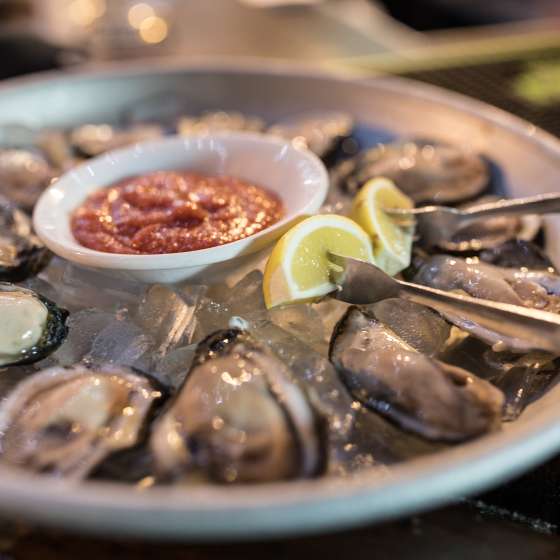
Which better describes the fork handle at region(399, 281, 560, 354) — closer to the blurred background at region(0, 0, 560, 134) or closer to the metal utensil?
the metal utensil

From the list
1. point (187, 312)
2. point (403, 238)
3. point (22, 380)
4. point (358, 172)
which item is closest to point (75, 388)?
point (22, 380)

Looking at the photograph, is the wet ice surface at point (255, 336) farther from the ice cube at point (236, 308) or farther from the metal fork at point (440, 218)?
the metal fork at point (440, 218)

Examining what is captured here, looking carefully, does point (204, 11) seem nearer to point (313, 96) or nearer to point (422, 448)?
point (313, 96)

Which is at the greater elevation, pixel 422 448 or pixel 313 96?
pixel 313 96

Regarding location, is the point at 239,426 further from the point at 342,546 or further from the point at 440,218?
the point at 440,218

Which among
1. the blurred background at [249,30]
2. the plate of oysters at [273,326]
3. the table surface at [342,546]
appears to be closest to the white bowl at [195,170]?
the plate of oysters at [273,326]

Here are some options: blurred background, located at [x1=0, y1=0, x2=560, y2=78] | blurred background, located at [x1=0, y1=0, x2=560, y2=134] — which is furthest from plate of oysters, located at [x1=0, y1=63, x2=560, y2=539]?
blurred background, located at [x1=0, y1=0, x2=560, y2=78]

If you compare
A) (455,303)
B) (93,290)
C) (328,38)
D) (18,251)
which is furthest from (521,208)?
(328,38)
